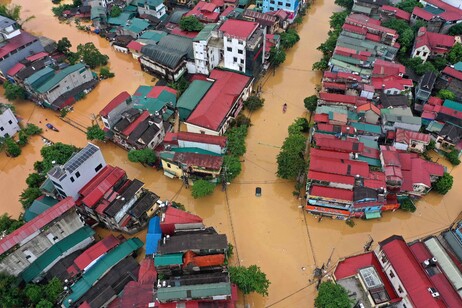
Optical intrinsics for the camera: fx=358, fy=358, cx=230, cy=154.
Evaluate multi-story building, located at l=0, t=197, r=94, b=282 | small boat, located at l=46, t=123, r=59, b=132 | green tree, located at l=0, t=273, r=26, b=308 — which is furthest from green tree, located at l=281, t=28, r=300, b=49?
green tree, located at l=0, t=273, r=26, b=308

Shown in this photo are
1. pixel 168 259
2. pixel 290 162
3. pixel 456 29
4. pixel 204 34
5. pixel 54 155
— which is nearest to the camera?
pixel 168 259

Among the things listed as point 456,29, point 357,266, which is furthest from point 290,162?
point 456,29

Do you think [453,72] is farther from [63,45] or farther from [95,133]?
[63,45]

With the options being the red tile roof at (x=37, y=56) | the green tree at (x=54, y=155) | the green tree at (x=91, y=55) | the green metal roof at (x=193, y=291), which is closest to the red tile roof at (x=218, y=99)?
the green tree at (x=54, y=155)

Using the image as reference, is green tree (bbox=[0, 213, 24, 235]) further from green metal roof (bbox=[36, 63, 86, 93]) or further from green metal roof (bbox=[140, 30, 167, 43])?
green metal roof (bbox=[140, 30, 167, 43])

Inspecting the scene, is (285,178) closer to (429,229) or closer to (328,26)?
(429,229)

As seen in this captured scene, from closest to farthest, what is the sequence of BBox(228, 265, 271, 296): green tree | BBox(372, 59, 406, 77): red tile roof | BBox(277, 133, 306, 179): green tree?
BBox(228, 265, 271, 296): green tree
BBox(277, 133, 306, 179): green tree
BBox(372, 59, 406, 77): red tile roof
